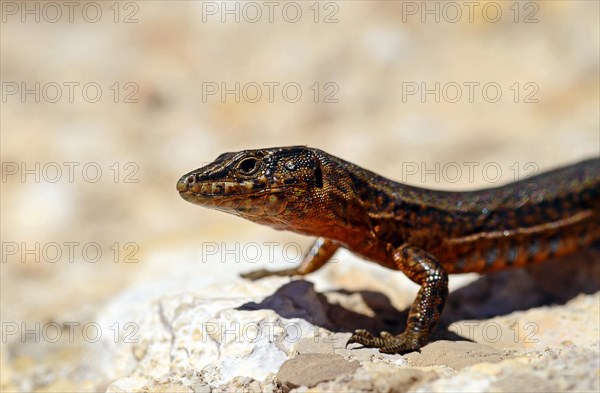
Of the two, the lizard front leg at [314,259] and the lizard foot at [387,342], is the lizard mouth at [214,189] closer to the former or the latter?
the lizard foot at [387,342]

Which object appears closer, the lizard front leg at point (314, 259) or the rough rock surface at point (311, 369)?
the rough rock surface at point (311, 369)

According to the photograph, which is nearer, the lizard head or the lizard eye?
the lizard head

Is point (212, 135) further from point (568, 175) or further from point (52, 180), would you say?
point (568, 175)

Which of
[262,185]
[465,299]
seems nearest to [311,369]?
[262,185]

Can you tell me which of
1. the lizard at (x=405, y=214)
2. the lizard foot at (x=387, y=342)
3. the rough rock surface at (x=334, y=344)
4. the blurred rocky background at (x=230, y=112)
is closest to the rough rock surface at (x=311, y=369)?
the rough rock surface at (x=334, y=344)

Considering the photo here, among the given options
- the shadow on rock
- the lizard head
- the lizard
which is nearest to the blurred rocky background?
Result: the shadow on rock

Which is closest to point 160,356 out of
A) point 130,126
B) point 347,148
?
point 347,148

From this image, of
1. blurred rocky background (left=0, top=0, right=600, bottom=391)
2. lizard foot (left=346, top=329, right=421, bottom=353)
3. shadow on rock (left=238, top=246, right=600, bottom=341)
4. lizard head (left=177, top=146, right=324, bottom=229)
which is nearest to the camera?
lizard foot (left=346, top=329, right=421, bottom=353)

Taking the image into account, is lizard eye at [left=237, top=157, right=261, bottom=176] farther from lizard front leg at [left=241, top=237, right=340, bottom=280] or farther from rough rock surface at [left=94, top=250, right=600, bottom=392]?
lizard front leg at [left=241, top=237, right=340, bottom=280]

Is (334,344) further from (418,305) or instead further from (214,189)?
(214,189)
